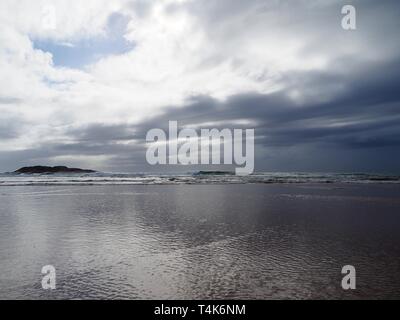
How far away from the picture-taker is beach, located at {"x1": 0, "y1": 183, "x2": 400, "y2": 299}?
5.24 metres

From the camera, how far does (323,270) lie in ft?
20.2

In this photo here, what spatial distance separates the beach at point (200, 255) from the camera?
206 inches

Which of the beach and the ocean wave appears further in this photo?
the ocean wave

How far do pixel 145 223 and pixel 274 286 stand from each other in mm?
6745

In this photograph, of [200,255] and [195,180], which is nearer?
[200,255]

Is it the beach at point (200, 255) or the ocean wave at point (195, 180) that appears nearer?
the beach at point (200, 255)

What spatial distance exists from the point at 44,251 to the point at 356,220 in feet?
35.4

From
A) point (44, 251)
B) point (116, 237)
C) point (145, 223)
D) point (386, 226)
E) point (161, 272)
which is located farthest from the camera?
point (145, 223)

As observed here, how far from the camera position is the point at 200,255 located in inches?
284
